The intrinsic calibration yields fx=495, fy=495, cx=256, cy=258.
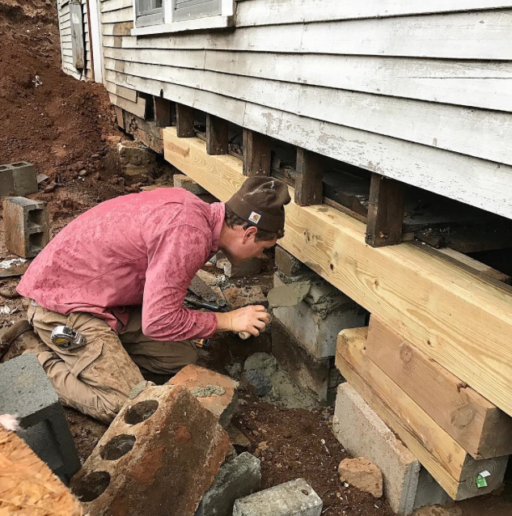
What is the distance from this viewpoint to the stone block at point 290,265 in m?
3.49

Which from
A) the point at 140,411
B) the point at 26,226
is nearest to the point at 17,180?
the point at 26,226

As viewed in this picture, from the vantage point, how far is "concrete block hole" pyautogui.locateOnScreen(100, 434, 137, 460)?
219 cm

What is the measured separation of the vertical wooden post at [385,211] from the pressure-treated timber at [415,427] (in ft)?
2.08

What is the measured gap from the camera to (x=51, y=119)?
391 inches

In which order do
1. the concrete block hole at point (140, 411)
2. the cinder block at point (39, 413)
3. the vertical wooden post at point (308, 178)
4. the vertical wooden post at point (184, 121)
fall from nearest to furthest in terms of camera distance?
the cinder block at point (39, 413)
the concrete block hole at point (140, 411)
the vertical wooden post at point (308, 178)
the vertical wooden post at point (184, 121)

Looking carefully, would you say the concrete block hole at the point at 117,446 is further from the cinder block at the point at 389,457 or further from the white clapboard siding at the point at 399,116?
the white clapboard siding at the point at 399,116

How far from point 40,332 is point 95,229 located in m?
0.76

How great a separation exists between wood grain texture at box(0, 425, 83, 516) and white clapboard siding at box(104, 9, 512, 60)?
1.86 metres

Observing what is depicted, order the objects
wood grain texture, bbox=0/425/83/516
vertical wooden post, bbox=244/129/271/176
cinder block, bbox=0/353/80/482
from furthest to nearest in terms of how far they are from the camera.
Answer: vertical wooden post, bbox=244/129/271/176 → cinder block, bbox=0/353/80/482 → wood grain texture, bbox=0/425/83/516

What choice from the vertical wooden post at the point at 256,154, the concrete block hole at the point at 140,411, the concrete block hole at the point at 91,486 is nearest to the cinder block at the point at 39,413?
the concrete block hole at the point at 91,486

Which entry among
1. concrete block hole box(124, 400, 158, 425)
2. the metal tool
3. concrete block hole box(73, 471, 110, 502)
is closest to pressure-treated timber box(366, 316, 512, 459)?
concrete block hole box(124, 400, 158, 425)

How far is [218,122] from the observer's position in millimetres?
4660

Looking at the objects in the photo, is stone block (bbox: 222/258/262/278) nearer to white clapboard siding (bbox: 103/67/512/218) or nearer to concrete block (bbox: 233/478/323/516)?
white clapboard siding (bbox: 103/67/512/218)

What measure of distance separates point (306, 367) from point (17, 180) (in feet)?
18.5
